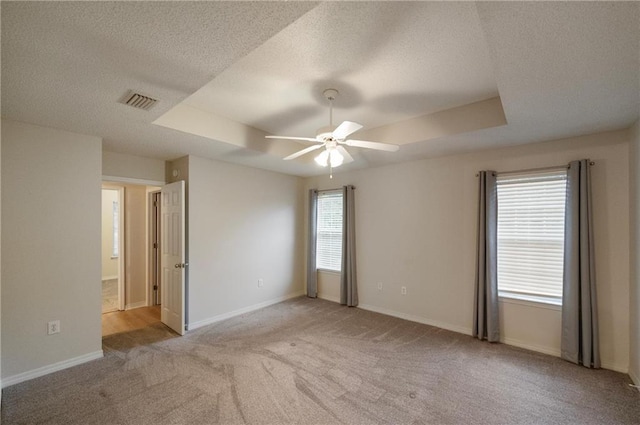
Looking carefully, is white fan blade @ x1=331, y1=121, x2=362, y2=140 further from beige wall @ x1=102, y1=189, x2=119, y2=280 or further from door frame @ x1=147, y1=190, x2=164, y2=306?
beige wall @ x1=102, y1=189, x2=119, y2=280

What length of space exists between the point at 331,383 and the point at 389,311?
2175mm

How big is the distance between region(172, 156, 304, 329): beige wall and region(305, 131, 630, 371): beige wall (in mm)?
787

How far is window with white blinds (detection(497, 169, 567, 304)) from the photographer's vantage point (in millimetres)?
3121

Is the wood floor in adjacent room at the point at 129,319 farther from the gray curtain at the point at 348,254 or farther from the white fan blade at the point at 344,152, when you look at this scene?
the white fan blade at the point at 344,152

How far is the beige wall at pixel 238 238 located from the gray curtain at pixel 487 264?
10.6 feet

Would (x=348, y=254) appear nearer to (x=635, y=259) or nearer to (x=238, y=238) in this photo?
(x=238, y=238)

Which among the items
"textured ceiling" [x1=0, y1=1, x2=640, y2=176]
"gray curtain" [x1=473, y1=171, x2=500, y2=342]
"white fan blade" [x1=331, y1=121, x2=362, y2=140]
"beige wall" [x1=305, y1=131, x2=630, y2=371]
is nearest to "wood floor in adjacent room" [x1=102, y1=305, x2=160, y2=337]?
"textured ceiling" [x1=0, y1=1, x2=640, y2=176]

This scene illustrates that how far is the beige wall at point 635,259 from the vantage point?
2.54 metres

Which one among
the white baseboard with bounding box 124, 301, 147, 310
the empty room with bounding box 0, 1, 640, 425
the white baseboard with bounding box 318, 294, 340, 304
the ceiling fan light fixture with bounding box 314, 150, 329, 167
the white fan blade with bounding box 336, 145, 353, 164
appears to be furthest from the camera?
the white baseboard with bounding box 318, 294, 340, 304

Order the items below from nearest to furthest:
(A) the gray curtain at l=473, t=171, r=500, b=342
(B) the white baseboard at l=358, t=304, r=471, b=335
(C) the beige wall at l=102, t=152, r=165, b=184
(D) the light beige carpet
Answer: (D) the light beige carpet
(A) the gray curtain at l=473, t=171, r=500, b=342
(C) the beige wall at l=102, t=152, r=165, b=184
(B) the white baseboard at l=358, t=304, r=471, b=335

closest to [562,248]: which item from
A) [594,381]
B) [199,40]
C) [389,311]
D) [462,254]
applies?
[462,254]

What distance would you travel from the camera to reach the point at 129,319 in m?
4.25

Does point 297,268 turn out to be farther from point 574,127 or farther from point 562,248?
point 574,127

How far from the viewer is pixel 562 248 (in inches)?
121
